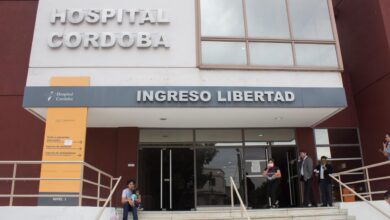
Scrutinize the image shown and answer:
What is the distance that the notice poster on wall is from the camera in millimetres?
10242

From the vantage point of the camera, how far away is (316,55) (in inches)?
491

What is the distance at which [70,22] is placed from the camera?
1220cm

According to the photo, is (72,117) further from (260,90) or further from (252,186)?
(252,186)

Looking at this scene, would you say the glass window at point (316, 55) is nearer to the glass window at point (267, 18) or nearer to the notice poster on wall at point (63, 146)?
the glass window at point (267, 18)

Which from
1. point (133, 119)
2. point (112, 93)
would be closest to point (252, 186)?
point (133, 119)

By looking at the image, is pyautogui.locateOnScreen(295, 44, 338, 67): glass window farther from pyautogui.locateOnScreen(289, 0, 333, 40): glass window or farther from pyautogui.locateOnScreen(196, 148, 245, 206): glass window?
pyautogui.locateOnScreen(196, 148, 245, 206): glass window

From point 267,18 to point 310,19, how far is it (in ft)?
4.52

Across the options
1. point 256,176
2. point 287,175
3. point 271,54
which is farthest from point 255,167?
point 271,54

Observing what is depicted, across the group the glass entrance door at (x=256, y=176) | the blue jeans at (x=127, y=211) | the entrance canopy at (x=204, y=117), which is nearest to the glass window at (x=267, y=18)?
the entrance canopy at (x=204, y=117)

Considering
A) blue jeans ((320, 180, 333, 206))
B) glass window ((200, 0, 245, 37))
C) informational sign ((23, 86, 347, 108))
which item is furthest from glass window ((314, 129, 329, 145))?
glass window ((200, 0, 245, 37))

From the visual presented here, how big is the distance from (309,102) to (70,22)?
7.33 meters

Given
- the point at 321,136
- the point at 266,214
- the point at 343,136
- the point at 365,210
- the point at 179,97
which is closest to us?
the point at 365,210

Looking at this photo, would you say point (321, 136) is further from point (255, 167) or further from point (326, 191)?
point (326, 191)

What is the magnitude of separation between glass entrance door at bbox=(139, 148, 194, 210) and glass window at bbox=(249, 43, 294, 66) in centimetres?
392
